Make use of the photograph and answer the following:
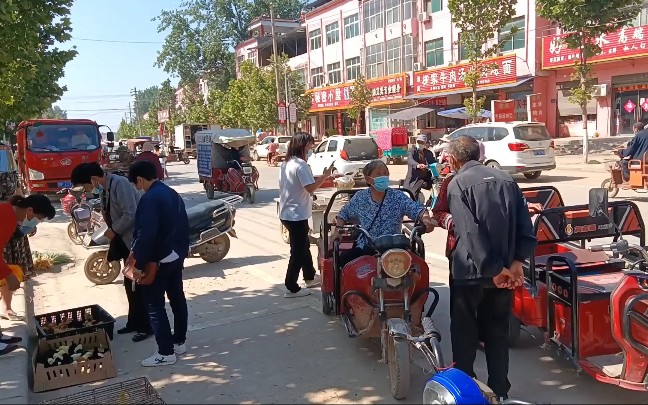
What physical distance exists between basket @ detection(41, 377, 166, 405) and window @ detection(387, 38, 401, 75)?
3344cm

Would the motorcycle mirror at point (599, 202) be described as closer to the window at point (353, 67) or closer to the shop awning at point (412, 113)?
the shop awning at point (412, 113)

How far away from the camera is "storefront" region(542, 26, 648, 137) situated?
22547 mm

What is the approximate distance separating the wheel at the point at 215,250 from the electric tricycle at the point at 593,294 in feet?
16.0

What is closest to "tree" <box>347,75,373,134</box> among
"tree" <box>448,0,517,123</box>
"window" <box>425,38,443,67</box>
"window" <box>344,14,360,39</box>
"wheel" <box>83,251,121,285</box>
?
"window" <box>425,38,443,67</box>

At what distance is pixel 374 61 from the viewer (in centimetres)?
3791

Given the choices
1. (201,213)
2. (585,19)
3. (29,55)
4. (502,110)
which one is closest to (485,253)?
(201,213)

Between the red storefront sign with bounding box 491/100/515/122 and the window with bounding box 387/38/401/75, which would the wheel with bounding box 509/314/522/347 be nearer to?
the red storefront sign with bounding box 491/100/515/122

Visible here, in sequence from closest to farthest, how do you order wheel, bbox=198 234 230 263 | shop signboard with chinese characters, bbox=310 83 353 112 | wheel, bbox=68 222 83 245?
wheel, bbox=198 234 230 263
wheel, bbox=68 222 83 245
shop signboard with chinese characters, bbox=310 83 353 112

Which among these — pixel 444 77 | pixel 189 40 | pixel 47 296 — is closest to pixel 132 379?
pixel 47 296

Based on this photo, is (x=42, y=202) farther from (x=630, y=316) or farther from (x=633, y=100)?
(x=633, y=100)

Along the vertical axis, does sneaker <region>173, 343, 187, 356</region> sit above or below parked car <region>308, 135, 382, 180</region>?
below

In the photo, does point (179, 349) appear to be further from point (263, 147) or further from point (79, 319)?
point (263, 147)

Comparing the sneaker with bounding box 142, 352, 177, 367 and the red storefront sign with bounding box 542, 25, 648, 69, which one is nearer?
the sneaker with bounding box 142, 352, 177, 367

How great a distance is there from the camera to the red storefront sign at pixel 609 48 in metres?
21.9
